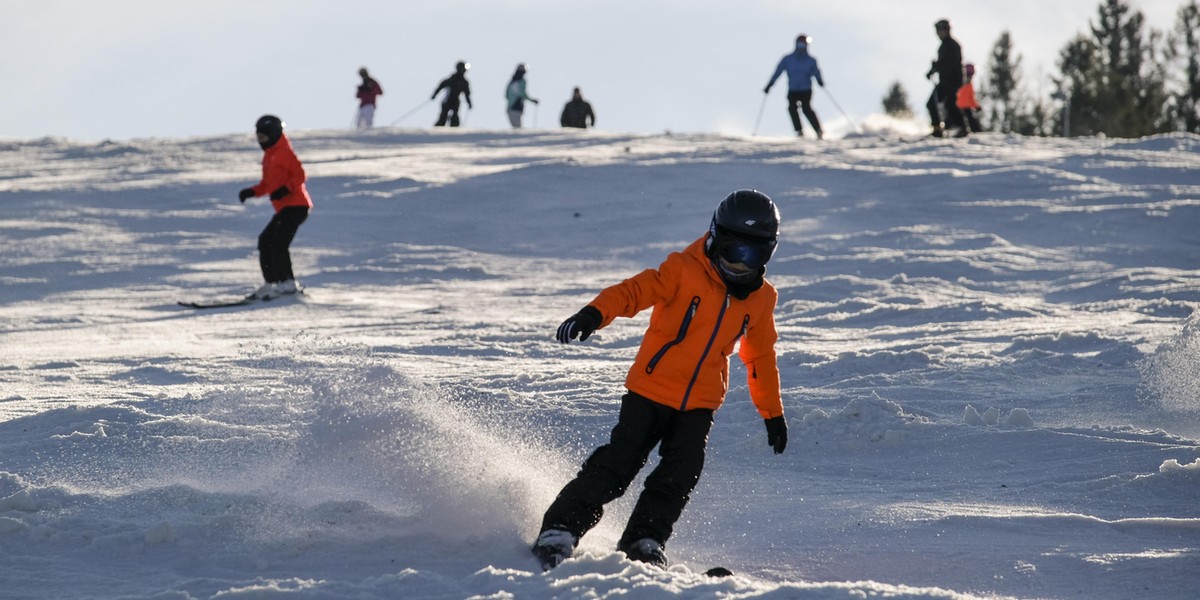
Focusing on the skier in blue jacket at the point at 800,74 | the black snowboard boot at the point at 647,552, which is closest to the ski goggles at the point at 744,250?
the black snowboard boot at the point at 647,552

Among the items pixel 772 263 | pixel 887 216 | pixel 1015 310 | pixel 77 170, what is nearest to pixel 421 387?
pixel 1015 310

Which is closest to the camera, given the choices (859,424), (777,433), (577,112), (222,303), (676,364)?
(676,364)

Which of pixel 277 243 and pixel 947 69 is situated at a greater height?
pixel 947 69

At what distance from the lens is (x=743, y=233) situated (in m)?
4.43

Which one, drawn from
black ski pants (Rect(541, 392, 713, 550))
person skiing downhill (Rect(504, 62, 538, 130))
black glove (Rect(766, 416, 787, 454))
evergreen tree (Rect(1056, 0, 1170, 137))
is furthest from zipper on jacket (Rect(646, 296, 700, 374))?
evergreen tree (Rect(1056, 0, 1170, 137))

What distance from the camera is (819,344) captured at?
9.48 m

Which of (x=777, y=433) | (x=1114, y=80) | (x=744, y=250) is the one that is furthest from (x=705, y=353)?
(x=1114, y=80)

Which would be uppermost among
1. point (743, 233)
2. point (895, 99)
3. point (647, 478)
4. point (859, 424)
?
point (895, 99)

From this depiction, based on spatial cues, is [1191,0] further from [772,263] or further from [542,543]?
[542,543]

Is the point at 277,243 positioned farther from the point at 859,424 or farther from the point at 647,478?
the point at 647,478

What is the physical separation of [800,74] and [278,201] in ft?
38.7

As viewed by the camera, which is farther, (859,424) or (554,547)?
(859,424)

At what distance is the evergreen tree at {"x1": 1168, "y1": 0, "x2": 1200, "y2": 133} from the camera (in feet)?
199

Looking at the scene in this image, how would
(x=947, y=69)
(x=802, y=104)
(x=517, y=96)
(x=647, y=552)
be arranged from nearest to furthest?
(x=647, y=552), (x=947, y=69), (x=802, y=104), (x=517, y=96)
